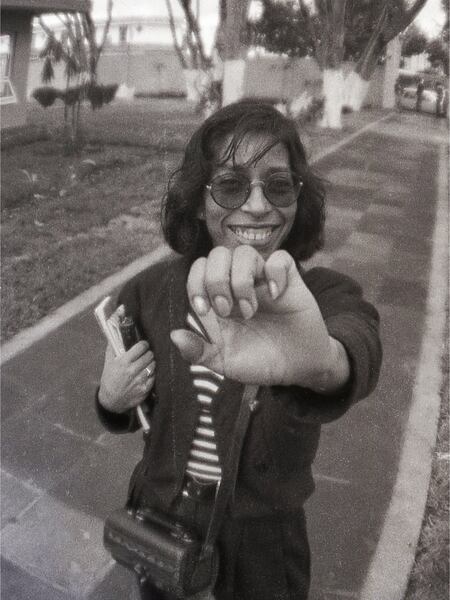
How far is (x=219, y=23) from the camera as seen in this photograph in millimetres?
1942

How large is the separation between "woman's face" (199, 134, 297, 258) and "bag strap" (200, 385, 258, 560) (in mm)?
262

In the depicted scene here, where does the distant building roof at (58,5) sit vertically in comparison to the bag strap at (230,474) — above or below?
above

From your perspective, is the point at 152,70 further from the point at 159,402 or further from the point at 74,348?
the point at 159,402

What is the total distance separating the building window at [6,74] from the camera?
6.84 metres

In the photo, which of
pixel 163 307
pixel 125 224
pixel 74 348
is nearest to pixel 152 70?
pixel 125 224

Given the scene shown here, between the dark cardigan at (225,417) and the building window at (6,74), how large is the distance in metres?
6.03

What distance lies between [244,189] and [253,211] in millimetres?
48

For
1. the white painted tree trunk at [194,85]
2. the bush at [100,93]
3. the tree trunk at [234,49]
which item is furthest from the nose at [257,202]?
the bush at [100,93]

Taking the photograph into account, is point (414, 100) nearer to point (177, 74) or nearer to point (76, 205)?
point (177, 74)

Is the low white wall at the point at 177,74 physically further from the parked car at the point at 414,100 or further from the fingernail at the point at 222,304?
the fingernail at the point at 222,304

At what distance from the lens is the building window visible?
684cm

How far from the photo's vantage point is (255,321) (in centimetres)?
73

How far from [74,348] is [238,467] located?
2.71 metres

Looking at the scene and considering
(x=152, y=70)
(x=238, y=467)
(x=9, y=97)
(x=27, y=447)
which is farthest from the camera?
(x=9, y=97)
